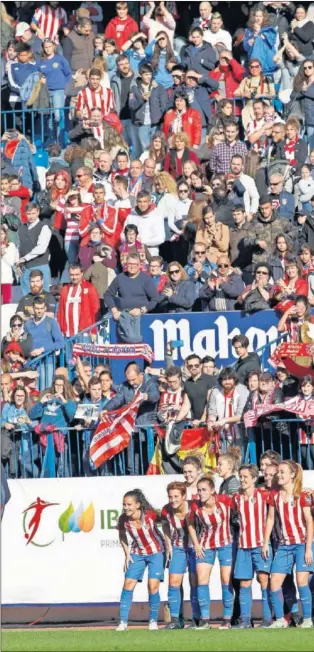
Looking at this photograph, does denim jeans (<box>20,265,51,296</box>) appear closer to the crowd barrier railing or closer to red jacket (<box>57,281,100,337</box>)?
red jacket (<box>57,281,100,337</box>)

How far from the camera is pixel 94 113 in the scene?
21.8 m

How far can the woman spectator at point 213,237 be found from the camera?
63.4 ft

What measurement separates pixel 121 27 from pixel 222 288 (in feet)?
22.0

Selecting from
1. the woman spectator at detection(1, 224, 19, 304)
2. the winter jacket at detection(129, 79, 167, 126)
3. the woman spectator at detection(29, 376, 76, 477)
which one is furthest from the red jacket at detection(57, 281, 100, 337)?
the winter jacket at detection(129, 79, 167, 126)

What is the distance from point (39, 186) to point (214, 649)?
11.3 metres

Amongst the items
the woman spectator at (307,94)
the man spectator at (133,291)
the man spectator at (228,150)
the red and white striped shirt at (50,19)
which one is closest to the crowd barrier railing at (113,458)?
the man spectator at (133,291)

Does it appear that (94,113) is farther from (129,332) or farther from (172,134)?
(129,332)

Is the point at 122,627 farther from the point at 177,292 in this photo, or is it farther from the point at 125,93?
the point at 125,93

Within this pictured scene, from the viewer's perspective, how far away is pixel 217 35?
23078 millimetres

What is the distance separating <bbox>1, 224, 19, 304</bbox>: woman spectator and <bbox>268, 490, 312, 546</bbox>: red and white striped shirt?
21.3 feet

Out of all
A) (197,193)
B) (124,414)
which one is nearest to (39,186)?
(197,193)

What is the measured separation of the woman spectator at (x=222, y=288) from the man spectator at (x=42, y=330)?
1.86m

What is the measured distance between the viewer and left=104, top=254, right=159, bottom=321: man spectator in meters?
18.8

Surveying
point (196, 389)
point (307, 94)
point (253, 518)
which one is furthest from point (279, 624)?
point (307, 94)
